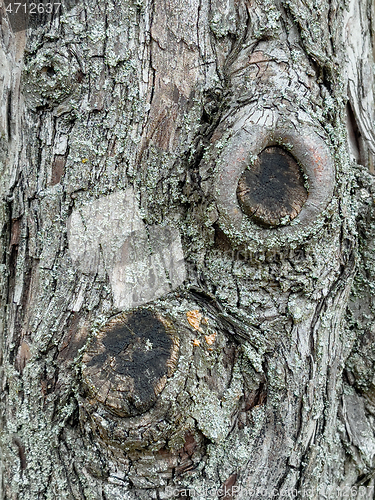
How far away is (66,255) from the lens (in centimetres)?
130

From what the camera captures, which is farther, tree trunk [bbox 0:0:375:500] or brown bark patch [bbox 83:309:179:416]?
tree trunk [bbox 0:0:375:500]

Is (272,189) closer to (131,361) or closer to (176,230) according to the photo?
(176,230)

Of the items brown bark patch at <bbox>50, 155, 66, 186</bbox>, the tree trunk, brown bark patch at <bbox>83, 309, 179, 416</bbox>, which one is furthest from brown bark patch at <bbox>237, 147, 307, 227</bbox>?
brown bark patch at <bbox>50, 155, 66, 186</bbox>

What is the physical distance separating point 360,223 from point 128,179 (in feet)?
2.78

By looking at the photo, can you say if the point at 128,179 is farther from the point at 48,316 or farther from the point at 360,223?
the point at 360,223

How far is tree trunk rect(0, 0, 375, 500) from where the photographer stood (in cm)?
125

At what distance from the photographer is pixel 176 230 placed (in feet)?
4.44

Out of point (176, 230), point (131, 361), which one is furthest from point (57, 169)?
point (131, 361)

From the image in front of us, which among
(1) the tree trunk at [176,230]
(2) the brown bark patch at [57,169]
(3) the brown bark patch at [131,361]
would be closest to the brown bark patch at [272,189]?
(1) the tree trunk at [176,230]

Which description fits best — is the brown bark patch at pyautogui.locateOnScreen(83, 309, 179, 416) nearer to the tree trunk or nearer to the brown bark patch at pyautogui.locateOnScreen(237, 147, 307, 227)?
the tree trunk

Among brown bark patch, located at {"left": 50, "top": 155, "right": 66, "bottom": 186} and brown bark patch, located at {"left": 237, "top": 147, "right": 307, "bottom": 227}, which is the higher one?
brown bark patch, located at {"left": 237, "top": 147, "right": 307, "bottom": 227}

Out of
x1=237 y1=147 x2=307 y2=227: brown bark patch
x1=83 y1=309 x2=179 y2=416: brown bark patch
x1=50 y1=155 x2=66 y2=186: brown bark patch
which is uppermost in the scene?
x1=237 y1=147 x2=307 y2=227: brown bark patch

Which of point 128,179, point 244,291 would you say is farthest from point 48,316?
point 244,291

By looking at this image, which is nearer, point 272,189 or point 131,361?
point 131,361
